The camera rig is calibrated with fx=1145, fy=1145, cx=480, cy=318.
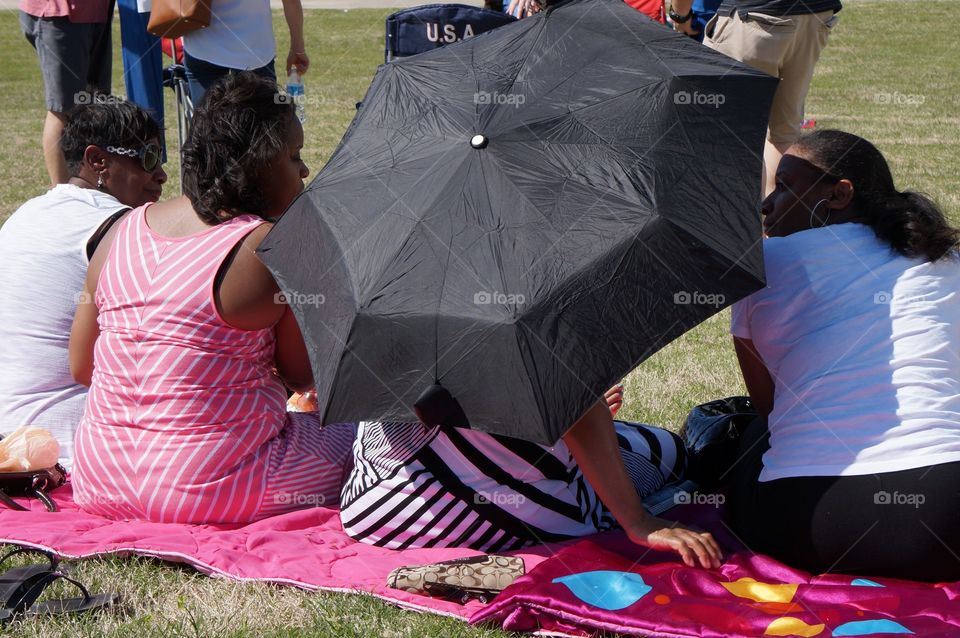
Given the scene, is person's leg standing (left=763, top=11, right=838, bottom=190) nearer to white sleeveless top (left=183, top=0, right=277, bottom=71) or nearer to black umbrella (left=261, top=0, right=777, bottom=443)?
white sleeveless top (left=183, top=0, right=277, bottom=71)

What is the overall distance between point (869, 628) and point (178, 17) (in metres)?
4.91

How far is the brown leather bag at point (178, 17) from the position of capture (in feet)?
20.0

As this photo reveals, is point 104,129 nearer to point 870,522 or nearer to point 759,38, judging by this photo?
point 870,522

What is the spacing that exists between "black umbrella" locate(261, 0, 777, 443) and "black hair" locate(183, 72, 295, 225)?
0.39 m

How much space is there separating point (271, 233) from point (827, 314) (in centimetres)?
147

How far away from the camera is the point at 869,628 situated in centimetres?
260

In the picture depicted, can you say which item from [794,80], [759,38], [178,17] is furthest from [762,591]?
[178,17]

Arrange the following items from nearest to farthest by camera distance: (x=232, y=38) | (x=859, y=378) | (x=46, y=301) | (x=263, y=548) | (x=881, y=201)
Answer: (x=859, y=378) < (x=881, y=201) < (x=263, y=548) < (x=46, y=301) < (x=232, y=38)

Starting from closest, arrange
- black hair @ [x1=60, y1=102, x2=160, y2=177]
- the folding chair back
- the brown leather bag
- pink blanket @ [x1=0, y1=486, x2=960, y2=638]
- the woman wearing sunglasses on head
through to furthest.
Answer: pink blanket @ [x1=0, y1=486, x2=960, y2=638] < the woman wearing sunglasses on head < black hair @ [x1=60, y1=102, x2=160, y2=177] < the folding chair back < the brown leather bag

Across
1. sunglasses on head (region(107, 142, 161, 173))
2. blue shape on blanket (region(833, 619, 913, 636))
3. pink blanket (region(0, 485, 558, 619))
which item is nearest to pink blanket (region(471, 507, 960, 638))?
blue shape on blanket (region(833, 619, 913, 636))

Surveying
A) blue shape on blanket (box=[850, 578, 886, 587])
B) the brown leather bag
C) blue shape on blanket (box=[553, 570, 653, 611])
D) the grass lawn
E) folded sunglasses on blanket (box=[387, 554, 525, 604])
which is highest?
the brown leather bag

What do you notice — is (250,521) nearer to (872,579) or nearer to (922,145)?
(872,579)

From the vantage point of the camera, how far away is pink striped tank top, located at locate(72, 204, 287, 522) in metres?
3.29

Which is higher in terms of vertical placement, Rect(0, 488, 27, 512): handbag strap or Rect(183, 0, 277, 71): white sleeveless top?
Rect(183, 0, 277, 71): white sleeveless top
